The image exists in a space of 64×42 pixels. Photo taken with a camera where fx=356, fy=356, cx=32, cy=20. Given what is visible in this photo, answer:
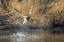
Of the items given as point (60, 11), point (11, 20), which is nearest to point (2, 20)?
point (11, 20)

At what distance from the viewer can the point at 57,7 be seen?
1396 inches

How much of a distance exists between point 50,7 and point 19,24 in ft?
12.4

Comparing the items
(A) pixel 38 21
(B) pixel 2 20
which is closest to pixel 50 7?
(A) pixel 38 21

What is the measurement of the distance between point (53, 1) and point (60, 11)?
1839 millimetres

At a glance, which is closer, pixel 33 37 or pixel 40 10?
pixel 33 37

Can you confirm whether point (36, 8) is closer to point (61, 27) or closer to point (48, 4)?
point (48, 4)

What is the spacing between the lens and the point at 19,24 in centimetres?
3462

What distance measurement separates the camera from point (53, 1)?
1436 inches

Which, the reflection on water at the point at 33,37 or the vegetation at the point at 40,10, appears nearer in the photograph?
the reflection on water at the point at 33,37

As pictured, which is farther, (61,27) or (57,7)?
(57,7)

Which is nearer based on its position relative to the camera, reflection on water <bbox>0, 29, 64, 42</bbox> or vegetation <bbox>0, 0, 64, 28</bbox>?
reflection on water <bbox>0, 29, 64, 42</bbox>

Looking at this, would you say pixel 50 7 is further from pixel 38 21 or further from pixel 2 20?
pixel 2 20

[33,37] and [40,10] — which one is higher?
[40,10]

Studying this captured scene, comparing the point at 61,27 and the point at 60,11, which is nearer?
the point at 61,27
